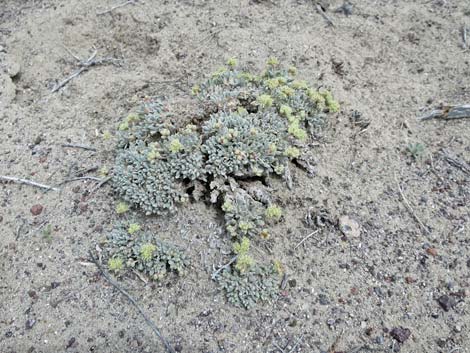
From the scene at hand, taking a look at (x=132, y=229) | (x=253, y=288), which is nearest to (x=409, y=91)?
(x=253, y=288)

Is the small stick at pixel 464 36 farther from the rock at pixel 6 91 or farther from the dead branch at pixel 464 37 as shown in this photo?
the rock at pixel 6 91

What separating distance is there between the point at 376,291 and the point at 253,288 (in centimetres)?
83

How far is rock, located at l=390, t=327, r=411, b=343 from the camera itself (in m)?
2.64

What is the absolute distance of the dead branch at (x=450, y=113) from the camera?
3.66m

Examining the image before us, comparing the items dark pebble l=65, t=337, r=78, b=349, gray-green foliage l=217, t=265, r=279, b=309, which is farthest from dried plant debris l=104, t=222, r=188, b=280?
dark pebble l=65, t=337, r=78, b=349

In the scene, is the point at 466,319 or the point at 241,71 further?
the point at 241,71

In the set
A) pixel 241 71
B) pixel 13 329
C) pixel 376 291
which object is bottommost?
pixel 13 329

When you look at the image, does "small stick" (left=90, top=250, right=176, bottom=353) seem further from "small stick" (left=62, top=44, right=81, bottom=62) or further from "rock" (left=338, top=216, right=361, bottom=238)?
"small stick" (left=62, top=44, right=81, bottom=62)

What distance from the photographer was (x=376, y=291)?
285 centimetres

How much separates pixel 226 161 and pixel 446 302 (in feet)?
5.69

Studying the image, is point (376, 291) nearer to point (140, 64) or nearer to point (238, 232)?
point (238, 232)

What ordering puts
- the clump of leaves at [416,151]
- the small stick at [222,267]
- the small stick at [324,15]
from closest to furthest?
the small stick at [222,267] < the clump of leaves at [416,151] < the small stick at [324,15]

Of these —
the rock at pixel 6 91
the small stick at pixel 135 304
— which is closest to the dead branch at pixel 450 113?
the small stick at pixel 135 304

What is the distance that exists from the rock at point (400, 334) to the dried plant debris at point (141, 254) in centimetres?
140
